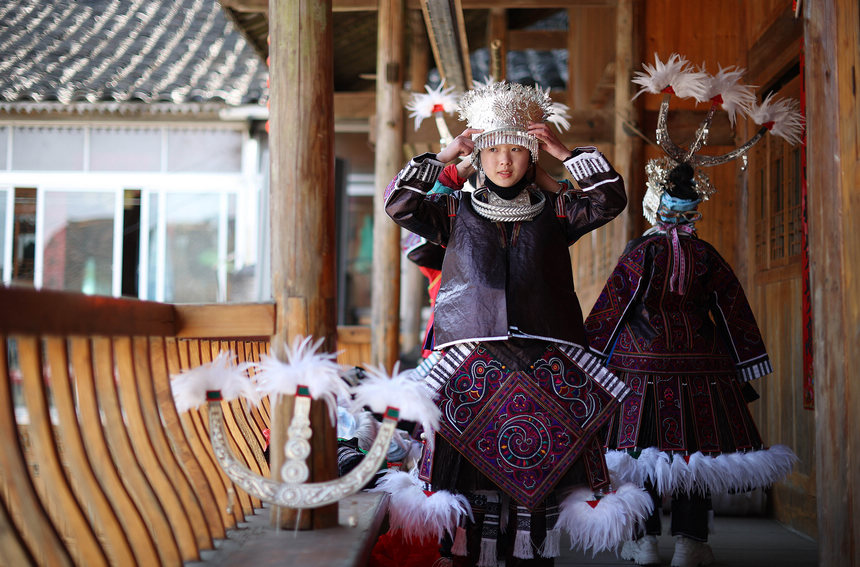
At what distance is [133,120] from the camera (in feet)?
34.6

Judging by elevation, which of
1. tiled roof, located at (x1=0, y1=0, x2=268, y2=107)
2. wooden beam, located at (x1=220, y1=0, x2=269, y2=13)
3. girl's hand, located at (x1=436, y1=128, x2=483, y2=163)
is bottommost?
girl's hand, located at (x1=436, y1=128, x2=483, y2=163)

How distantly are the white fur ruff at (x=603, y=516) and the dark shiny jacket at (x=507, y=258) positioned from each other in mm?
478

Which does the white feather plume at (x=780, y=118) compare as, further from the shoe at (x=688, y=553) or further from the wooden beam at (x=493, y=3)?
the wooden beam at (x=493, y=3)

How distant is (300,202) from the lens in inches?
95.4

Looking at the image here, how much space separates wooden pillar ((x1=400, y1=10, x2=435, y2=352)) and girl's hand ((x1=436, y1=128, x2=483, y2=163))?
17.5ft

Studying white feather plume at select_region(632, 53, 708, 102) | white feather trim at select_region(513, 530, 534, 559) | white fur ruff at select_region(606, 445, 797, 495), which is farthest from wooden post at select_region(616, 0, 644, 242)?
white feather trim at select_region(513, 530, 534, 559)

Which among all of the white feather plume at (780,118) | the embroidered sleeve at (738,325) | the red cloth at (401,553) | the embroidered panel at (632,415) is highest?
the white feather plume at (780,118)

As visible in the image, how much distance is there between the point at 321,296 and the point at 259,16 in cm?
672

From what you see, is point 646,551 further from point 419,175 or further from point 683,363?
point 419,175

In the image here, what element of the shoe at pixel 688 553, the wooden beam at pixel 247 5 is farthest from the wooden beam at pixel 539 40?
the shoe at pixel 688 553

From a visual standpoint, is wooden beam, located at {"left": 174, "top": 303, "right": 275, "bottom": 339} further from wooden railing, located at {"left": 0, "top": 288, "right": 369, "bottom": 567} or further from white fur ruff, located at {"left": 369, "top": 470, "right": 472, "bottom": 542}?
white fur ruff, located at {"left": 369, "top": 470, "right": 472, "bottom": 542}

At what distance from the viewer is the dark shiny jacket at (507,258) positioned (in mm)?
2730

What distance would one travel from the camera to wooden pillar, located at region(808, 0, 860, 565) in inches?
101

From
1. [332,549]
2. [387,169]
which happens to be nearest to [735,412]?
[332,549]
